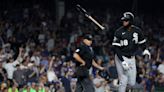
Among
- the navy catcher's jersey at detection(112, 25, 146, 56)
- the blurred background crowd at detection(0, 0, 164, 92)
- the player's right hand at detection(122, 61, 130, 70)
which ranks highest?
the navy catcher's jersey at detection(112, 25, 146, 56)

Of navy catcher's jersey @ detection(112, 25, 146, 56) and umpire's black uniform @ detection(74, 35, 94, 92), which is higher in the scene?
navy catcher's jersey @ detection(112, 25, 146, 56)

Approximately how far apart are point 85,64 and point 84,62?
7 cm

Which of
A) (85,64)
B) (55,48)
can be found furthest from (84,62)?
(55,48)

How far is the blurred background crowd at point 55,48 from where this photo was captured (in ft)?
50.5

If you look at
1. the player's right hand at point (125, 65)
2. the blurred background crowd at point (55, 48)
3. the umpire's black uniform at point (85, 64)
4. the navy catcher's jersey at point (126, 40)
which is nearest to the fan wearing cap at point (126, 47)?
the navy catcher's jersey at point (126, 40)

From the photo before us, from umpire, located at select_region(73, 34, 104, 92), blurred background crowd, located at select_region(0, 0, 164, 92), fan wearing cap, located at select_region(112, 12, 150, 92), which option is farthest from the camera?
blurred background crowd, located at select_region(0, 0, 164, 92)

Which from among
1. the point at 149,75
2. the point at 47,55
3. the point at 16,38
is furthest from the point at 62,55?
the point at 149,75

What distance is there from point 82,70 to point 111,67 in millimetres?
5852

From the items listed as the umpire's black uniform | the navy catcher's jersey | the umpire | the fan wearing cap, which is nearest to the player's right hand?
the fan wearing cap

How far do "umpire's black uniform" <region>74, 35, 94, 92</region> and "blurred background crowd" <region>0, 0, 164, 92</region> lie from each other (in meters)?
1.18

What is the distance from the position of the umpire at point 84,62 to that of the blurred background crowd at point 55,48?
1.18 metres

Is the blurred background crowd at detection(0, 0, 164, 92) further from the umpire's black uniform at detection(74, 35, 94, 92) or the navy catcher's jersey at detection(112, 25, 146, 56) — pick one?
the umpire's black uniform at detection(74, 35, 94, 92)

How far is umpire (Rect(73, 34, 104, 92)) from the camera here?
11.0 meters

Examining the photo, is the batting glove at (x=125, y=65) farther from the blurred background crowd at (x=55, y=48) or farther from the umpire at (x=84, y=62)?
the blurred background crowd at (x=55, y=48)
